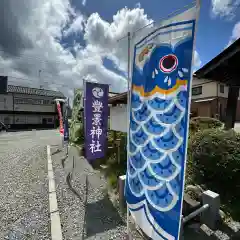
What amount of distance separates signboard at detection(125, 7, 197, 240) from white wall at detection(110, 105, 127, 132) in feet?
9.78

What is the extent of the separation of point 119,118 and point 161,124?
3.83 m

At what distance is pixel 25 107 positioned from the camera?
31.4 metres

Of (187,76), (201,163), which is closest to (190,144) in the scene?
(201,163)

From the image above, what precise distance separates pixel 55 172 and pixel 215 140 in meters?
5.53

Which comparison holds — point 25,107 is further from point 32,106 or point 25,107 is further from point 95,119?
point 95,119

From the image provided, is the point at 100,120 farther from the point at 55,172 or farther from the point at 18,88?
the point at 18,88

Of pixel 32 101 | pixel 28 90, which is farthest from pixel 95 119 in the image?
pixel 28 90

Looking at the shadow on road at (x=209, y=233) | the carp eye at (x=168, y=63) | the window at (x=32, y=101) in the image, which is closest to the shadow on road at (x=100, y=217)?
the shadow on road at (x=209, y=233)

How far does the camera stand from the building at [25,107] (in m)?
29.6

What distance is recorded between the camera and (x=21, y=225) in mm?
3242

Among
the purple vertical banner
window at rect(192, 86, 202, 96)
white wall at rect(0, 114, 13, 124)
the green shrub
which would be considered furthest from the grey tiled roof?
the green shrub

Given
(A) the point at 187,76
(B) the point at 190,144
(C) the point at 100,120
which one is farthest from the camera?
(C) the point at 100,120

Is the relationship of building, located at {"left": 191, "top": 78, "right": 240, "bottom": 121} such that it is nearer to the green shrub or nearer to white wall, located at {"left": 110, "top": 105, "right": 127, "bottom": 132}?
white wall, located at {"left": 110, "top": 105, "right": 127, "bottom": 132}

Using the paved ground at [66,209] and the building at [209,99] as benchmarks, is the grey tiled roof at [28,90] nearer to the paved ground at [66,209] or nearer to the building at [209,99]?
the building at [209,99]
